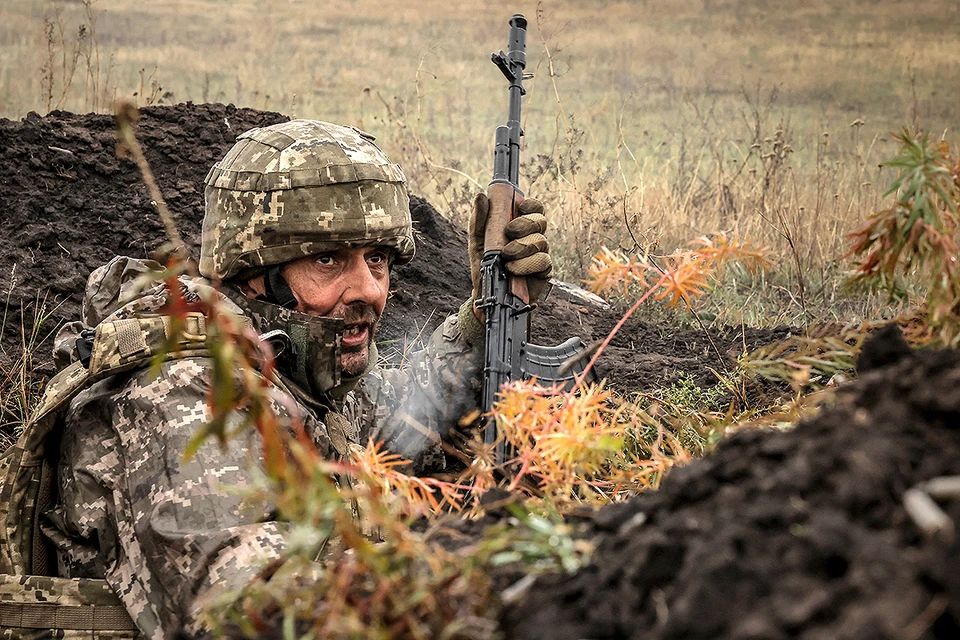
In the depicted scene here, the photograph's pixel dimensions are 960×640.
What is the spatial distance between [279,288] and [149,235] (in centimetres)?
303

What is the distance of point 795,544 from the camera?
0.68 m

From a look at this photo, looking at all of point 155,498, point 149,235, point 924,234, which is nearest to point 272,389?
point 155,498

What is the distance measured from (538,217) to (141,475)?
1.54 m

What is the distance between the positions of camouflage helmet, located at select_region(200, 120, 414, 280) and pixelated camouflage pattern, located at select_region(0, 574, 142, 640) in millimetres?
885

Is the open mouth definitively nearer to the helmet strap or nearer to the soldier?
the soldier

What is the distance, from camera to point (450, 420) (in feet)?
10.8

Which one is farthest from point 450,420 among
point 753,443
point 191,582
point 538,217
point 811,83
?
point 811,83

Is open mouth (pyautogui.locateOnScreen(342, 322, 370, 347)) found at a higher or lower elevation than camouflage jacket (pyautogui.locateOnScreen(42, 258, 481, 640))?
higher

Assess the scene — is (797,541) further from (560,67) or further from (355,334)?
(560,67)

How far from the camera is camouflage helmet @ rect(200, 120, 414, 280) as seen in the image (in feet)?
8.45

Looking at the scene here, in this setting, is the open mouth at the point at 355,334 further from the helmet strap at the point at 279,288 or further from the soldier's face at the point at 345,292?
the helmet strap at the point at 279,288

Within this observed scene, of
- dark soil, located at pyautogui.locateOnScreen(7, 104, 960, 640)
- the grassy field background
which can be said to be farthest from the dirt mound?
the grassy field background

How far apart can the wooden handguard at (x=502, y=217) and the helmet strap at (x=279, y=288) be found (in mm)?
741

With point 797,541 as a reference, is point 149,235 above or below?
below
